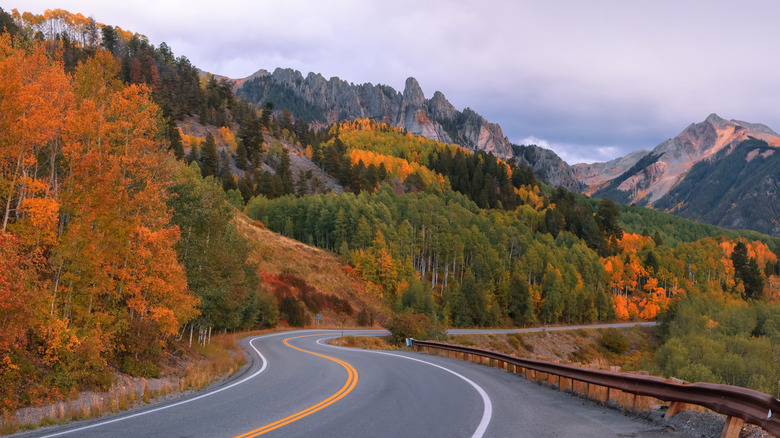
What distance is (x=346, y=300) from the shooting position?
65.2m

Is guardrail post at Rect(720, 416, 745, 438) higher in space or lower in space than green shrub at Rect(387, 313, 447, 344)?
higher

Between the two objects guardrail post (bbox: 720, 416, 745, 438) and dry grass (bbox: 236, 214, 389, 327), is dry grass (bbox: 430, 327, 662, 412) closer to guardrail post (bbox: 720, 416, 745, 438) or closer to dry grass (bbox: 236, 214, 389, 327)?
dry grass (bbox: 236, 214, 389, 327)

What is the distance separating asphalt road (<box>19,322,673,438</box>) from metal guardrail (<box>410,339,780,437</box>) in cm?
55

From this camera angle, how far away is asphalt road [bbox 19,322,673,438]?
696cm

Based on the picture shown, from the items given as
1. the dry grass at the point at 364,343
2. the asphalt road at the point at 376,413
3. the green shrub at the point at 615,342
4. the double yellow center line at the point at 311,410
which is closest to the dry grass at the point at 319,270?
the dry grass at the point at 364,343

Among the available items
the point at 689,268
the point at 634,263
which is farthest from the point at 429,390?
the point at 689,268

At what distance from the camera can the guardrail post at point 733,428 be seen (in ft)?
18.1

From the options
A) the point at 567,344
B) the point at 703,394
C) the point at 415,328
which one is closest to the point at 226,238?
the point at 415,328

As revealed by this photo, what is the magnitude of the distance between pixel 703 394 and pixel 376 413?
17.7ft

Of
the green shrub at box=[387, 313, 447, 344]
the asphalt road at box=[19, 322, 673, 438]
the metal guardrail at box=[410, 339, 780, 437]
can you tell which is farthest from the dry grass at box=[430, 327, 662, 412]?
the metal guardrail at box=[410, 339, 780, 437]

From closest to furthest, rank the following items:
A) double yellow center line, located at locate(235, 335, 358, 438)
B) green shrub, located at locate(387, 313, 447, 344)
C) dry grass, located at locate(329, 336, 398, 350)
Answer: double yellow center line, located at locate(235, 335, 358, 438), dry grass, located at locate(329, 336, 398, 350), green shrub, located at locate(387, 313, 447, 344)

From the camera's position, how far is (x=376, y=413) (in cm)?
843

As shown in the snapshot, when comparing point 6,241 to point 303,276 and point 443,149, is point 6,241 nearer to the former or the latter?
point 303,276

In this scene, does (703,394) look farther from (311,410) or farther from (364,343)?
(364,343)
